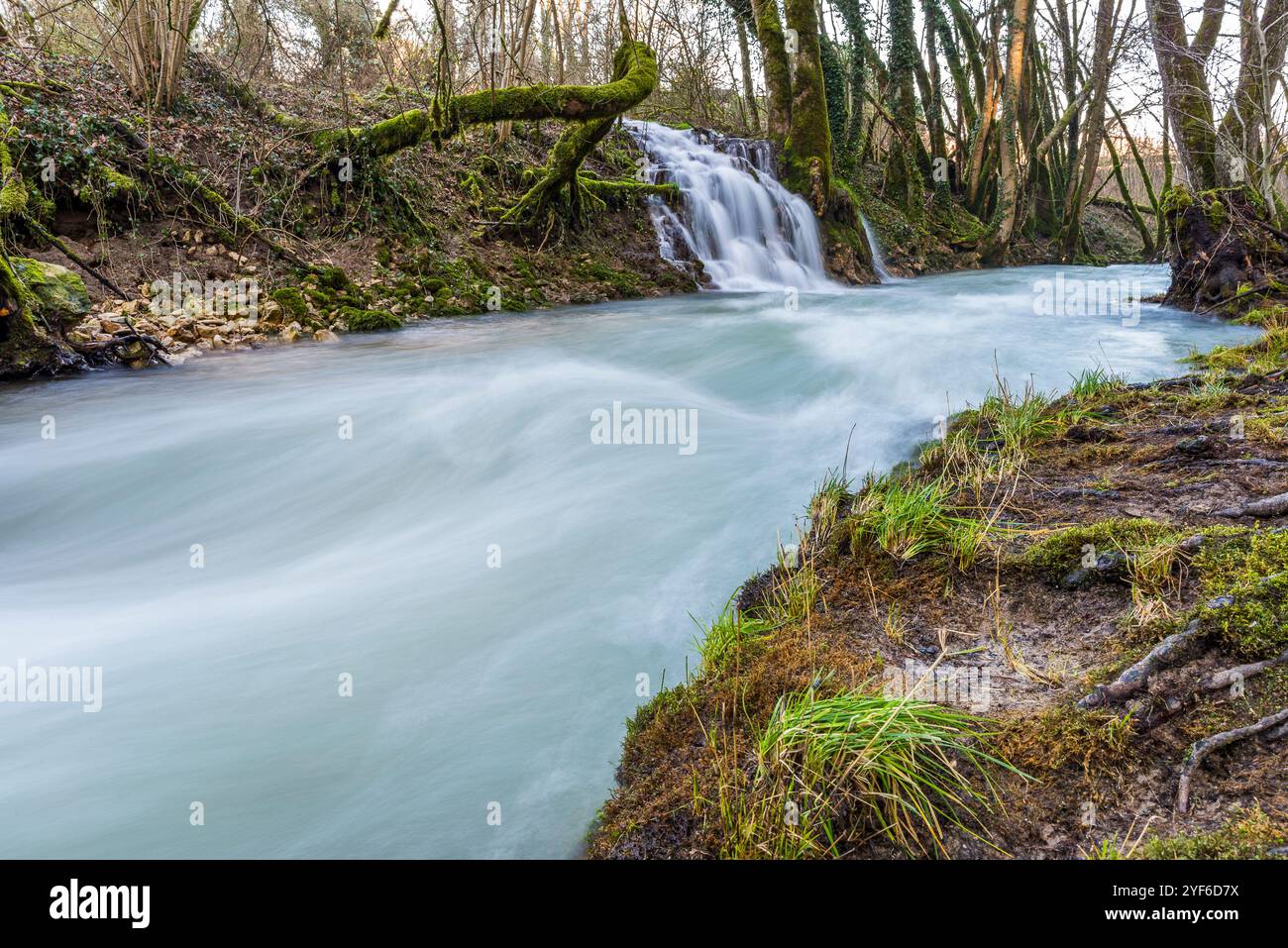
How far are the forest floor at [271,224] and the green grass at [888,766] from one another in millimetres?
8042

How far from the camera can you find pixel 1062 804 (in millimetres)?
1819

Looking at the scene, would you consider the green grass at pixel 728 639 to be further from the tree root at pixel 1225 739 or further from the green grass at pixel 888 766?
the tree root at pixel 1225 739

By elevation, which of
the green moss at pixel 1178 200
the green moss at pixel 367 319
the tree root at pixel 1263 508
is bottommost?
the tree root at pixel 1263 508

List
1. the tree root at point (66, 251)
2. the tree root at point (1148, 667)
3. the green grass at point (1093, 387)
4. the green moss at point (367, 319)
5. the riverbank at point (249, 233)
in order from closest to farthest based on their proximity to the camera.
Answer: the tree root at point (1148, 667), the green grass at point (1093, 387), the tree root at point (66, 251), the riverbank at point (249, 233), the green moss at point (367, 319)

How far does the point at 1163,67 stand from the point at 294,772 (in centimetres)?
1173

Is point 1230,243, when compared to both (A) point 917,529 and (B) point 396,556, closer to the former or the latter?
(A) point 917,529

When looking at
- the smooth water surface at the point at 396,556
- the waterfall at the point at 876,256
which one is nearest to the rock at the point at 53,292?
the smooth water surface at the point at 396,556

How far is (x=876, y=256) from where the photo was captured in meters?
17.6

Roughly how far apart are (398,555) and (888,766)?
327 centimetres

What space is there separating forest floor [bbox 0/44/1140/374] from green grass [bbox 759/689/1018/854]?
804 centimetres

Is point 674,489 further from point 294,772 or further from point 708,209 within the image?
point 708,209

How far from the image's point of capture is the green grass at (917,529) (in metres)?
3.04
